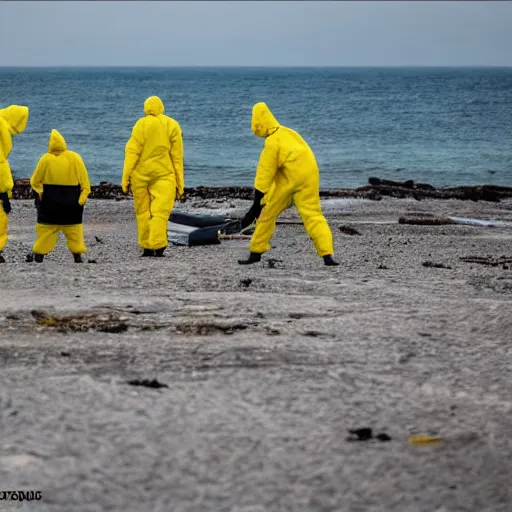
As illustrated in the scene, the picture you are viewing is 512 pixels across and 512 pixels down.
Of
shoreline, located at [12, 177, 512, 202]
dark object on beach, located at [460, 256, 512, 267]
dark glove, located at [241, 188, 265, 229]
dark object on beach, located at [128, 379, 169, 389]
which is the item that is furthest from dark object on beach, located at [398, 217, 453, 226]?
dark object on beach, located at [128, 379, 169, 389]

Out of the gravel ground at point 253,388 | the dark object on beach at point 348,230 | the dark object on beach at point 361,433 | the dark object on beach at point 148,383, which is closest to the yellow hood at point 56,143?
the gravel ground at point 253,388

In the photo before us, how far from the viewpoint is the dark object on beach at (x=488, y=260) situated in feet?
34.6

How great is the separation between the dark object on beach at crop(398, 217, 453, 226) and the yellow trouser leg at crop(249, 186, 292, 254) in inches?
231

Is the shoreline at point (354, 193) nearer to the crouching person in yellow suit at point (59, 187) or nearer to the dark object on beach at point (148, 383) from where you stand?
the crouching person in yellow suit at point (59, 187)

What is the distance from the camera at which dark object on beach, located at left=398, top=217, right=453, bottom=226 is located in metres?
14.9

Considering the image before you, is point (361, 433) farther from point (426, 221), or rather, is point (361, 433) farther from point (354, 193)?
point (354, 193)

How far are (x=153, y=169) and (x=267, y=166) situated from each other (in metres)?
1.68

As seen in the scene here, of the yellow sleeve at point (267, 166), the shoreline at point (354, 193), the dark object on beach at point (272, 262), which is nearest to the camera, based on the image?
the yellow sleeve at point (267, 166)

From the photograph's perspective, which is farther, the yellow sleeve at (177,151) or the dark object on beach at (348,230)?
the dark object on beach at (348,230)

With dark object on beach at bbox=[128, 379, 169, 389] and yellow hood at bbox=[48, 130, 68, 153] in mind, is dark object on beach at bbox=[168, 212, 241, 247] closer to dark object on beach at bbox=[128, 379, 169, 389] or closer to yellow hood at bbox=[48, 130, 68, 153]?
yellow hood at bbox=[48, 130, 68, 153]

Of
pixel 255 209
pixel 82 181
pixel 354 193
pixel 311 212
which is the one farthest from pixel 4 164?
pixel 354 193

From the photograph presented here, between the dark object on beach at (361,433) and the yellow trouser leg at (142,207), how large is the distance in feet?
19.7

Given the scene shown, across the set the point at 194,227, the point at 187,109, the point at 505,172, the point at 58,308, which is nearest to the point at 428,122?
the point at 187,109

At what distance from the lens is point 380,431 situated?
4.89m
